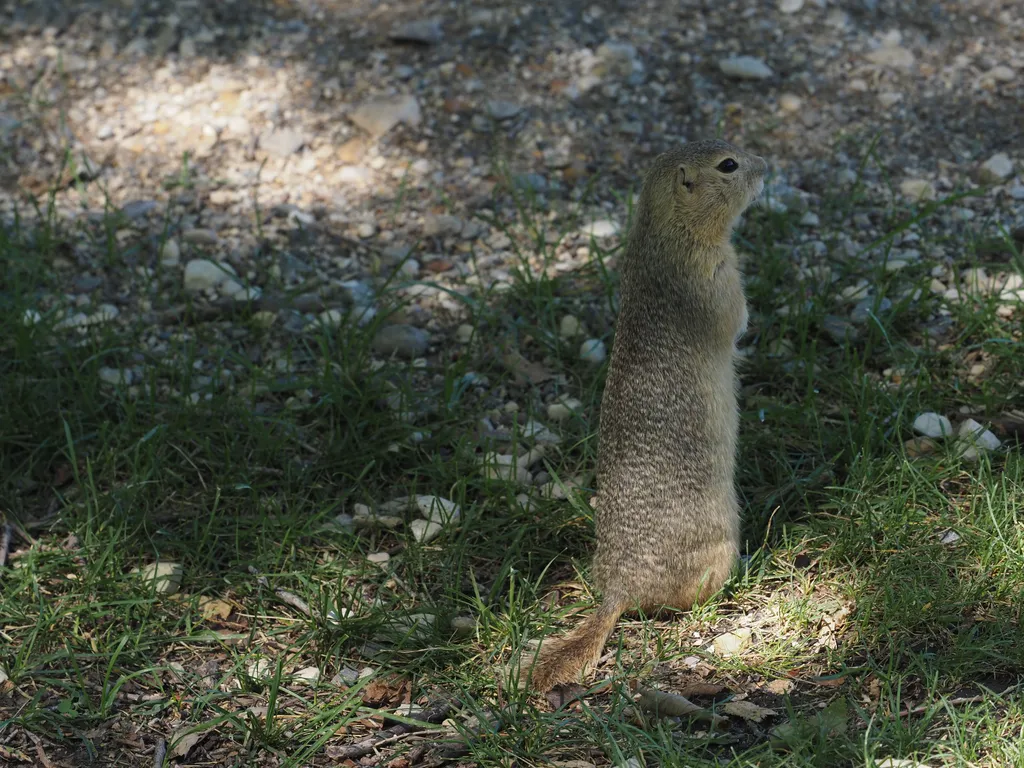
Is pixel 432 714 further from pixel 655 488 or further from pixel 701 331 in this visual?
pixel 701 331

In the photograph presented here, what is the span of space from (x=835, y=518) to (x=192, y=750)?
2.10 meters

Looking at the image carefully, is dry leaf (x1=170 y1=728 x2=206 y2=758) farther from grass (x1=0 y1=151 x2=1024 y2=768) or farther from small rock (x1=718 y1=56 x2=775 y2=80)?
small rock (x1=718 y1=56 x2=775 y2=80)

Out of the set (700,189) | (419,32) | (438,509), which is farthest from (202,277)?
(700,189)

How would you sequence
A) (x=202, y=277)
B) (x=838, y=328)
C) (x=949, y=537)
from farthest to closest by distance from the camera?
(x=202, y=277), (x=838, y=328), (x=949, y=537)

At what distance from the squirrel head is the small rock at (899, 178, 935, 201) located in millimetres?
1859

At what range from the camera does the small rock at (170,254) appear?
205 inches

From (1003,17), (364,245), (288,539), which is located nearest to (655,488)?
(288,539)

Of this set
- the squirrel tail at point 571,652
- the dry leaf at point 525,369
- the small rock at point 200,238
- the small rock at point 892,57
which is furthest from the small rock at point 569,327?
Result: the small rock at point 892,57

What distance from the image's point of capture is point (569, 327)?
15.5 feet

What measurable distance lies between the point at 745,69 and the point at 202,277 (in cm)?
278

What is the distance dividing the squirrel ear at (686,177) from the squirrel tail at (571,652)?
50.2 inches

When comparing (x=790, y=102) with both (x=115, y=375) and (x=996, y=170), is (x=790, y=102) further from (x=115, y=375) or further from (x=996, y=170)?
(x=115, y=375)

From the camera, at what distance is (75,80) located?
607 centimetres

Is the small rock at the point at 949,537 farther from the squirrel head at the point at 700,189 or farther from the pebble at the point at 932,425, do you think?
the squirrel head at the point at 700,189
